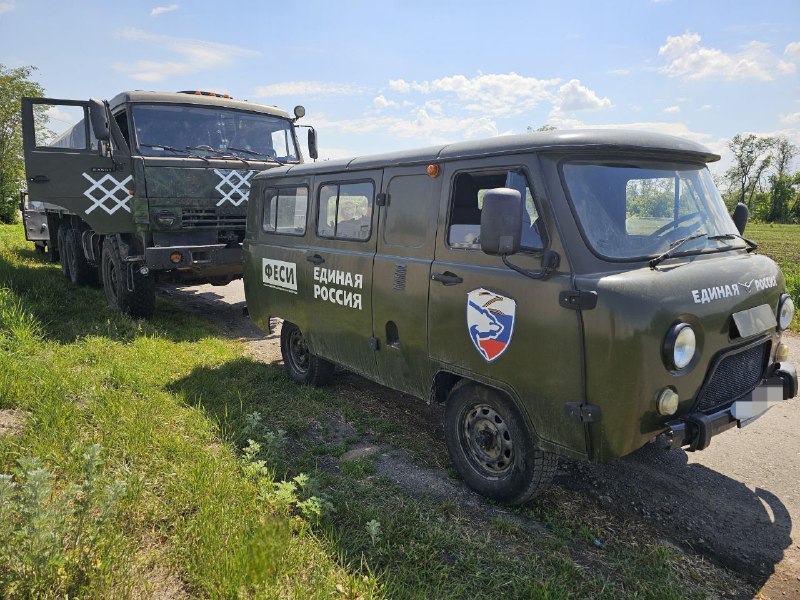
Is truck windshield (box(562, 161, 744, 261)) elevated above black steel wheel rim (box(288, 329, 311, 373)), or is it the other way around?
truck windshield (box(562, 161, 744, 261))

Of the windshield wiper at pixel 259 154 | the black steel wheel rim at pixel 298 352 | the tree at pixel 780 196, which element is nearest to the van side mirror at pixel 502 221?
the black steel wheel rim at pixel 298 352

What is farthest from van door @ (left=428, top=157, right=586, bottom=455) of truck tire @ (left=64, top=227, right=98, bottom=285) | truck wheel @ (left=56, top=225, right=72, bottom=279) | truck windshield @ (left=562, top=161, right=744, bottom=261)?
truck wheel @ (left=56, top=225, right=72, bottom=279)

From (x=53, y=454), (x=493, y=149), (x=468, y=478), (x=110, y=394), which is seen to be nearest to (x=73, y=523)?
(x=53, y=454)

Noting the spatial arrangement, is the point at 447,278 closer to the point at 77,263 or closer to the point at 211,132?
the point at 211,132

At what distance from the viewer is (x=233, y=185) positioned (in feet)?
24.9

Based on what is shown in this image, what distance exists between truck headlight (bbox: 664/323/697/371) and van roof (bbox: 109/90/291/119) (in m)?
6.94

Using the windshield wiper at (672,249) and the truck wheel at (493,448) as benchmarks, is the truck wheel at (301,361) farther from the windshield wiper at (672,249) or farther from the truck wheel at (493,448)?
the windshield wiper at (672,249)

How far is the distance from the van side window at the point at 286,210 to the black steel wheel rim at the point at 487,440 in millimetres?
2472

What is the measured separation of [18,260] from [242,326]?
7.86 m

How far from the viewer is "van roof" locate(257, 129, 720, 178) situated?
10.0 feet

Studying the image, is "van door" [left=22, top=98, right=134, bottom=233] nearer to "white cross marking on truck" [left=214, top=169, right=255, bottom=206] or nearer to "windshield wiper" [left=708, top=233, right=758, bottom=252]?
"white cross marking on truck" [left=214, top=169, right=255, bottom=206]

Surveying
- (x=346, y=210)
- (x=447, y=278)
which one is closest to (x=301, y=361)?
(x=346, y=210)

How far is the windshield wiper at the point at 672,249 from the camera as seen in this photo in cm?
300

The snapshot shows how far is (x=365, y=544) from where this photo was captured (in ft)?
9.78
